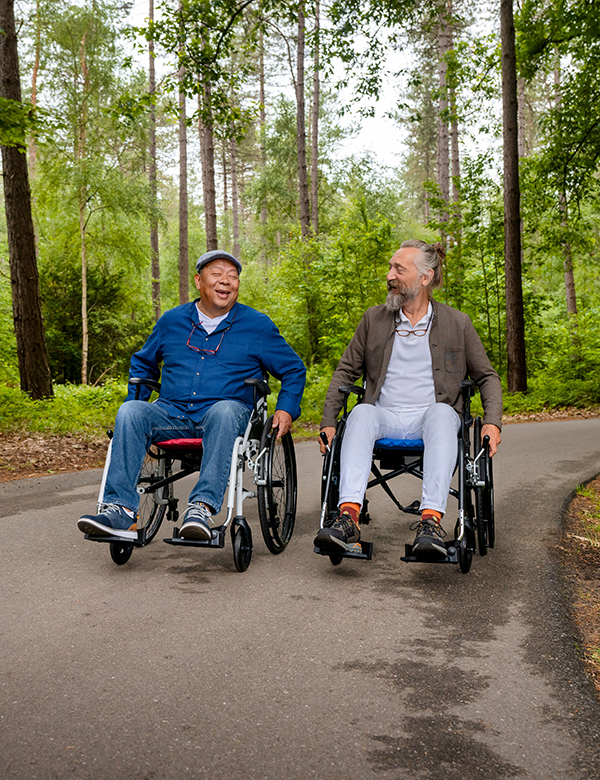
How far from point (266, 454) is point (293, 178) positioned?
31.5 metres

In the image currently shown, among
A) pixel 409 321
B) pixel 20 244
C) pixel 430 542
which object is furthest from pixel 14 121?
pixel 430 542

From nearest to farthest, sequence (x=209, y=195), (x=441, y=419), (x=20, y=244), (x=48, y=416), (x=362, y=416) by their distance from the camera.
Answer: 1. (x=441, y=419)
2. (x=362, y=416)
3. (x=48, y=416)
4. (x=20, y=244)
5. (x=209, y=195)

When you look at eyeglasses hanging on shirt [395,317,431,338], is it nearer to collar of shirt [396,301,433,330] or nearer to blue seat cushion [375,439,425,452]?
collar of shirt [396,301,433,330]

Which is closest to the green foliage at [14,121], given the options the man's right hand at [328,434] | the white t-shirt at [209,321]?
the white t-shirt at [209,321]

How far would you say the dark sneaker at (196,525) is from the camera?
3.14 meters

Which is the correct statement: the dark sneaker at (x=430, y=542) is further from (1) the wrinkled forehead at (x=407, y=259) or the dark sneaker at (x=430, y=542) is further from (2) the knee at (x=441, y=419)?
(1) the wrinkled forehead at (x=407, y=259)

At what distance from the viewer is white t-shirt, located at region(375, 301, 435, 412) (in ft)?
12.2

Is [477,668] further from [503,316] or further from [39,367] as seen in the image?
[503,316]

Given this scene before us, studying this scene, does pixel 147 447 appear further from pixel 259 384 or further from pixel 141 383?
pixel 259 384

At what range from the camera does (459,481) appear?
3.31 metres

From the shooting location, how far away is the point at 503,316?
14.8 m

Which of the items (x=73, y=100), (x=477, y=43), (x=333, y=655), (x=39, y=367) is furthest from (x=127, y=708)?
(x=73, y=100)

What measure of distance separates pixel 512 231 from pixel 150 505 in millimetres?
11092

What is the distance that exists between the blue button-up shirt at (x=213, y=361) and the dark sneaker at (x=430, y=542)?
0.97 meters
